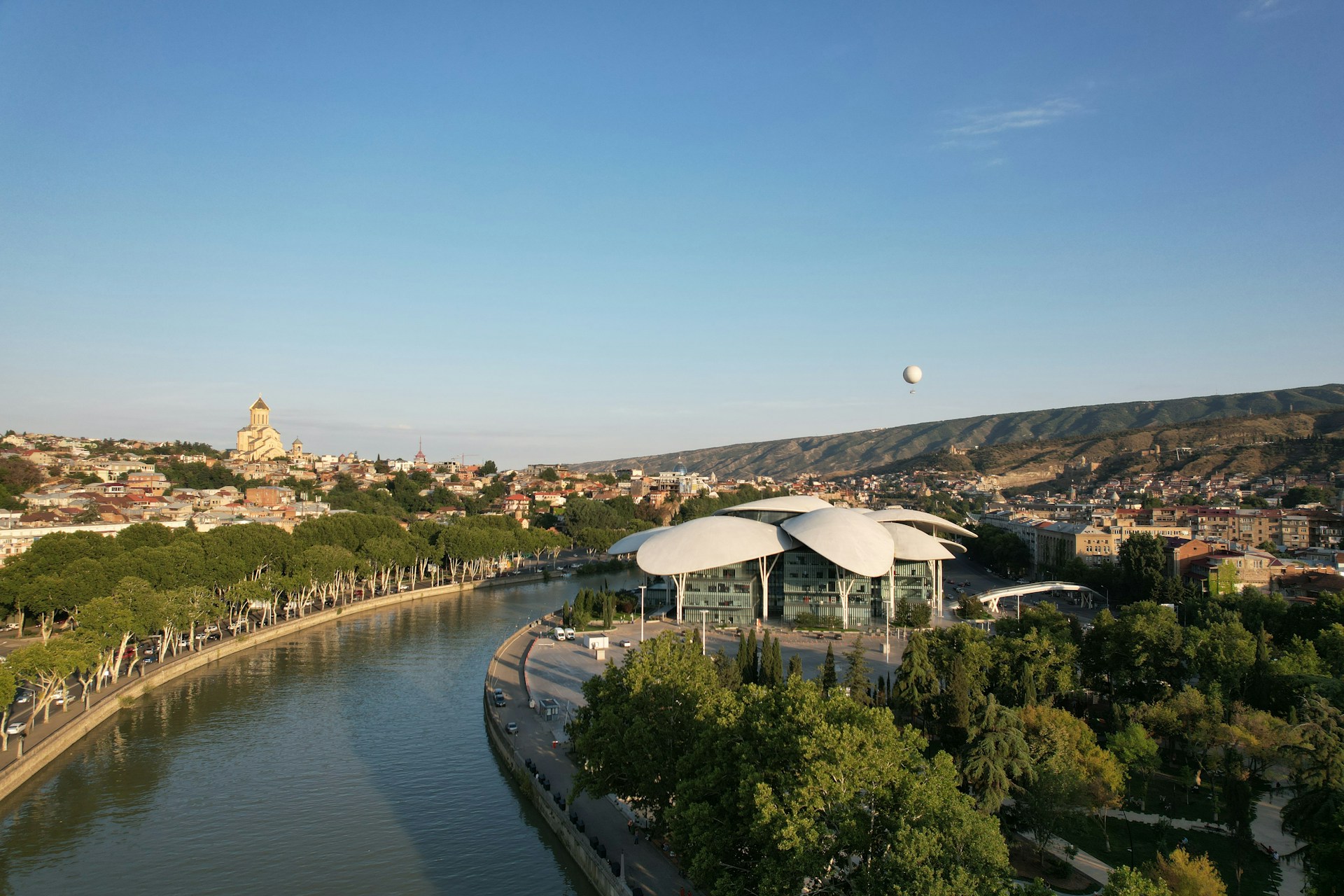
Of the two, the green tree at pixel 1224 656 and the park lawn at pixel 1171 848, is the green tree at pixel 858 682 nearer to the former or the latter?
the park lawn at pixel 1171 848

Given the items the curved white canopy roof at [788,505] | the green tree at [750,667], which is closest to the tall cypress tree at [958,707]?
the green tree at [750,667]

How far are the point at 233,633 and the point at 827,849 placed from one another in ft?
101

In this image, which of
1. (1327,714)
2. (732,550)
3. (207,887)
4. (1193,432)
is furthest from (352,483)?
(1193,432)

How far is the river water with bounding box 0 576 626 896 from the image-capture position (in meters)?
14.7

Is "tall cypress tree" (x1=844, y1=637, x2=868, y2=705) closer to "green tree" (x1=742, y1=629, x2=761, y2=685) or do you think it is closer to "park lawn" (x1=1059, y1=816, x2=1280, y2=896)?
"green tree" (x1=742, y1=629, x2=761, y2=685)

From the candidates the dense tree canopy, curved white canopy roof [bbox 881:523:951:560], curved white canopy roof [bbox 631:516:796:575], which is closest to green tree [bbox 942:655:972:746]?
the dense tree canopy

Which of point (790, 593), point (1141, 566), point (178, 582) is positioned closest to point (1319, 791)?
point (790, 593)

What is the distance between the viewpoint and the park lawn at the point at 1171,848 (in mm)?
13883

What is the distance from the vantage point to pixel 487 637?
3609cm

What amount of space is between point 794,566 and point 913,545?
5.89 metres

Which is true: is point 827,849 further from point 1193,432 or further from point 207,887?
point 1193,432

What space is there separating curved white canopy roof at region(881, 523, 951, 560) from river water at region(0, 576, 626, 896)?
20.8 m

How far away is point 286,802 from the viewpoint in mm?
17812

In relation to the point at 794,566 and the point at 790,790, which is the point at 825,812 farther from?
the point at 794,566
